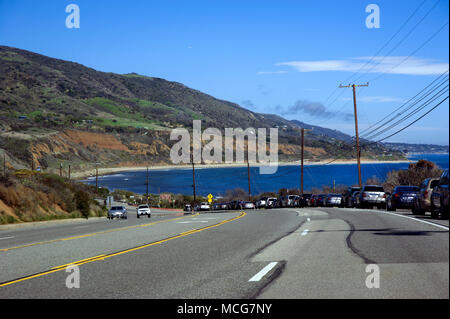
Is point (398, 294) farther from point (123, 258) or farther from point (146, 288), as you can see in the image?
point (123, 258)

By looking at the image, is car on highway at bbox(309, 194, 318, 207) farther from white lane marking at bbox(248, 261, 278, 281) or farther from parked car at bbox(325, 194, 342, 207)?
white lane marking at bbox(248, 261, 278, 281)

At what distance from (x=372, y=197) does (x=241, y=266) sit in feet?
97.2

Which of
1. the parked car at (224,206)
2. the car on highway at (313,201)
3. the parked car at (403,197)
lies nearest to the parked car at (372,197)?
the parked car at (403,197)

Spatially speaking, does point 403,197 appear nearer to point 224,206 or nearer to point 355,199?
point 355,199

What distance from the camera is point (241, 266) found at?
1055cm

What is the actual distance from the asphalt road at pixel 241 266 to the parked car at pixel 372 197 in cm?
2248

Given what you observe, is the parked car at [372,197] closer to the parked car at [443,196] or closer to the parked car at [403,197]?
the parked car at [403,197]

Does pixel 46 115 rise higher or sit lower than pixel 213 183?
higher

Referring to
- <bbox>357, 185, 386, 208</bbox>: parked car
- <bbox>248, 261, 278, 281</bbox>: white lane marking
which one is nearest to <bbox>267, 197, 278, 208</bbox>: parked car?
<bbox>357, 185, 386, 208</bbox>: parked car

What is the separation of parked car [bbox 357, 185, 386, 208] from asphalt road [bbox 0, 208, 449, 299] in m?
22.5

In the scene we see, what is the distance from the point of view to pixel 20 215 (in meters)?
36.0

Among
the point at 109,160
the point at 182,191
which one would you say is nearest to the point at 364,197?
the point at 182,191
